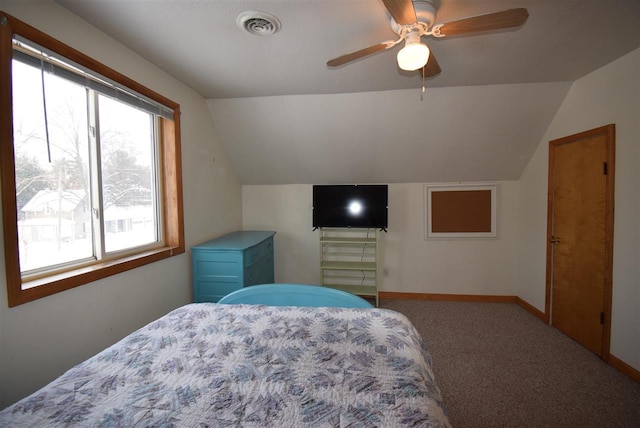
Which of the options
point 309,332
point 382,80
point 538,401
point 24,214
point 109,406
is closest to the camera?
point 109,406

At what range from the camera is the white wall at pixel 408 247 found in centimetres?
355

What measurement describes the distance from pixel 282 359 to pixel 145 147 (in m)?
2.12

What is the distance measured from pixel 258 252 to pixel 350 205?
130 centimetres

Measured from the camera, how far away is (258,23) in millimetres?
1666

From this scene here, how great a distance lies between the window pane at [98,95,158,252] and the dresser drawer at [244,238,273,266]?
82 cm

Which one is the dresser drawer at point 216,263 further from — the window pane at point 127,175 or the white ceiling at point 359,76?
the white ceiling at point 359,76

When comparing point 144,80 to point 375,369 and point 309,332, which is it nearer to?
point 309,332

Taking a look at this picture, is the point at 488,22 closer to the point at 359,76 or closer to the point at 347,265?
the point at 359,76

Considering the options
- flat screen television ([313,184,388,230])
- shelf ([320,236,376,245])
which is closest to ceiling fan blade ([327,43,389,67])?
flat screen television ([313,184,388,230])

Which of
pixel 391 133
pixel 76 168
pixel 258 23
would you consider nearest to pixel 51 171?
pixel 76 168

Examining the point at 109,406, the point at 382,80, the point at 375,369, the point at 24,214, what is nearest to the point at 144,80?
the point at 24,214

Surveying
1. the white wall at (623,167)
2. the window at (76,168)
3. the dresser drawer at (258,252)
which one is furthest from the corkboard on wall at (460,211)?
the window at (76,168)

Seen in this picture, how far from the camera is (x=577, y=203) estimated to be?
2.54 metres

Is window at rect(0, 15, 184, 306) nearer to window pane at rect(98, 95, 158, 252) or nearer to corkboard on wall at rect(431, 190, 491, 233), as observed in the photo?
window pane at rect(98, 95, 158, 252)
